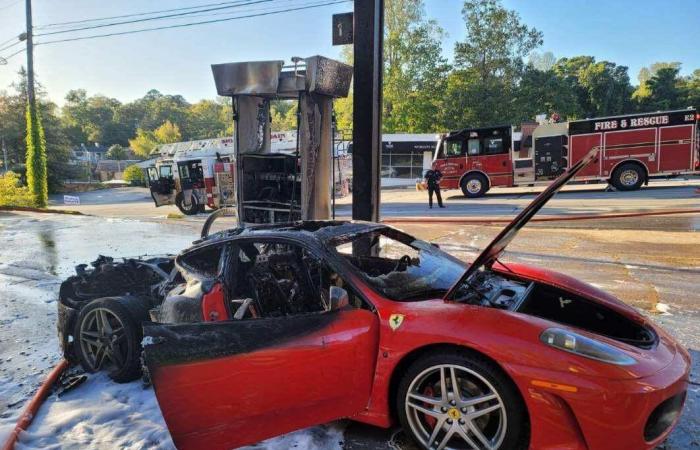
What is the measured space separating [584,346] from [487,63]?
130 ft

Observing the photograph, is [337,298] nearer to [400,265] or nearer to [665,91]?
[400,265]

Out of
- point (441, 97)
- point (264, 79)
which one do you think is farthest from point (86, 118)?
point (264, 79)

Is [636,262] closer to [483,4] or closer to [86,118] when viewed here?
[483,4]

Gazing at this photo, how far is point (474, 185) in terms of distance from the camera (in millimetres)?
20453

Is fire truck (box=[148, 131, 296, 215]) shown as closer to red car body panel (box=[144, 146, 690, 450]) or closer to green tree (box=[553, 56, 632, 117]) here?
red car body panel (box=[144, 146, 690, 450])

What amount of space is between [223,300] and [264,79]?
4.36 meters

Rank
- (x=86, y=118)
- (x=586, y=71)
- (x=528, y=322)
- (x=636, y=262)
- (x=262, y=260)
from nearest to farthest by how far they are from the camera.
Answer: (x=528, y=322) → (x=262, y=260) → (x=636, y=262) → (x=586, y=71) → (x=86, y=118)

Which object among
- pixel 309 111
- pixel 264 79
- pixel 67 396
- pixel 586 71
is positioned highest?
pixel 586 71

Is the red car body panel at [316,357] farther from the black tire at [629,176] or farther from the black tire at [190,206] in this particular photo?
the black tire at [190,206]

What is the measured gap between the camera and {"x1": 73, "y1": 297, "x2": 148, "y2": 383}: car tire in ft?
12.8

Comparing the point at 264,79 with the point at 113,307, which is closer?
the point at 113,307

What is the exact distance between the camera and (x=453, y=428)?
8.79ft

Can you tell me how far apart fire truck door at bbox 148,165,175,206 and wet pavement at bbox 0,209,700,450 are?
856cm

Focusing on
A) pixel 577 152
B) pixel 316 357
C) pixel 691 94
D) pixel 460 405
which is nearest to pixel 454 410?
pixel 460 405
